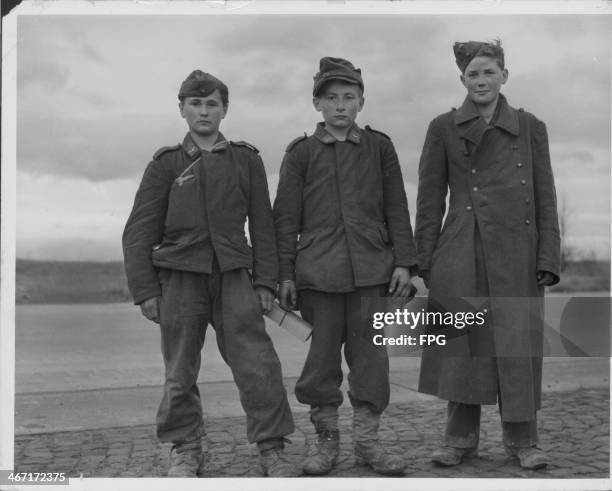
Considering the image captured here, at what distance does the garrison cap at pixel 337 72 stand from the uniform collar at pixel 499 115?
0.49m

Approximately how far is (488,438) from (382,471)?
0.91m

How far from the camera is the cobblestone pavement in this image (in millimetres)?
4102

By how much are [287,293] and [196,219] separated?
519 mm

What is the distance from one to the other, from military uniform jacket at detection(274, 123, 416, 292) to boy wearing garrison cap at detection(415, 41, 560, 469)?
0.61ft

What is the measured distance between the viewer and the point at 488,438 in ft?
15.3

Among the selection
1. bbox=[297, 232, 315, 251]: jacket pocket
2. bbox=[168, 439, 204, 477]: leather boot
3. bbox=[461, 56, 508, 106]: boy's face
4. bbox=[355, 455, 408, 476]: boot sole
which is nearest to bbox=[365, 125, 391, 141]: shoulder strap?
bbox=[461, 56, 508, 106]: boy's face

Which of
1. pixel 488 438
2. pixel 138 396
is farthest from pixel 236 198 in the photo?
pixel 138 396

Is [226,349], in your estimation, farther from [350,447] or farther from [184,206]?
[350,447]

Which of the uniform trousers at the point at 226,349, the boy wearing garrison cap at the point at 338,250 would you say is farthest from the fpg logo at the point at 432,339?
the uniform trousers at the point at 226,349

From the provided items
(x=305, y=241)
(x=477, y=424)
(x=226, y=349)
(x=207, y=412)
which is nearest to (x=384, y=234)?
(x=305, y=241)

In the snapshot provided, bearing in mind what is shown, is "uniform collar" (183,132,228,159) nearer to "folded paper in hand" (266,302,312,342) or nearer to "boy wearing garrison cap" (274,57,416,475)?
"boy wearing garrison cap" (274,57,416,475)

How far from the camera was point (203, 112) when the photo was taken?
4.00 meters

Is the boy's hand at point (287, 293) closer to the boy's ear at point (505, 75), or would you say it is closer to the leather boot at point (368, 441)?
the leather boot at point (368, 441)

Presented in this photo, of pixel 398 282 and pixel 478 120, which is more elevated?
pixel 478 120
